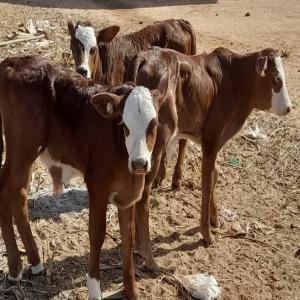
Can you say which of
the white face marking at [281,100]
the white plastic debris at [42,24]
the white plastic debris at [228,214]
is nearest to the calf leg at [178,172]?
the white plastic debris at [228,214]

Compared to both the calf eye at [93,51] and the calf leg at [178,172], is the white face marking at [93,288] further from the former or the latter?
the calf eye at [93,51]

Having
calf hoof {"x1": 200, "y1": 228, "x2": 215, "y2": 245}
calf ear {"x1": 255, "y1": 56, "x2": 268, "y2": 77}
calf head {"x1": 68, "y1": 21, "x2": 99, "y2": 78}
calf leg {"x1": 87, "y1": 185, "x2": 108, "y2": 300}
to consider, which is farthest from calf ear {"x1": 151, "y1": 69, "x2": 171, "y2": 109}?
calf head {"x1": 68, "y1": 21, "x2": 99, "y2": 78}

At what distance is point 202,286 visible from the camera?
5.29 meters

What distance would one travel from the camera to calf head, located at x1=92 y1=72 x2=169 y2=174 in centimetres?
411

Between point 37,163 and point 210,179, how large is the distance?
219cm

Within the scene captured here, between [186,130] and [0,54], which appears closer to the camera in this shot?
[186,130]

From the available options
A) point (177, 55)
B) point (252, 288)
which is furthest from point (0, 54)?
point (252, 288)

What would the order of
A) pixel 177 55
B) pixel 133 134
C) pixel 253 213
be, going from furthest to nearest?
pixel 253 213
pixel 177 55
pixel 133 134

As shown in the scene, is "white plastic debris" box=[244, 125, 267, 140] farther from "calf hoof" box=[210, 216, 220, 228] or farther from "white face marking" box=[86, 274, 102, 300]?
"white face marking" box=[86, 274, 102, 300]

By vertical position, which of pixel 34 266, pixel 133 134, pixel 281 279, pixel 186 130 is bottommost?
pixel 281 279

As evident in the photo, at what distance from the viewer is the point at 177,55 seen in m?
5.80

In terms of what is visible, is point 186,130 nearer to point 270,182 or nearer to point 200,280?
point 200,280

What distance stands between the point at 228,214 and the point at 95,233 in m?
2.31

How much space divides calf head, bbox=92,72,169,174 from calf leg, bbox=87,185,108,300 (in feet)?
1.89
